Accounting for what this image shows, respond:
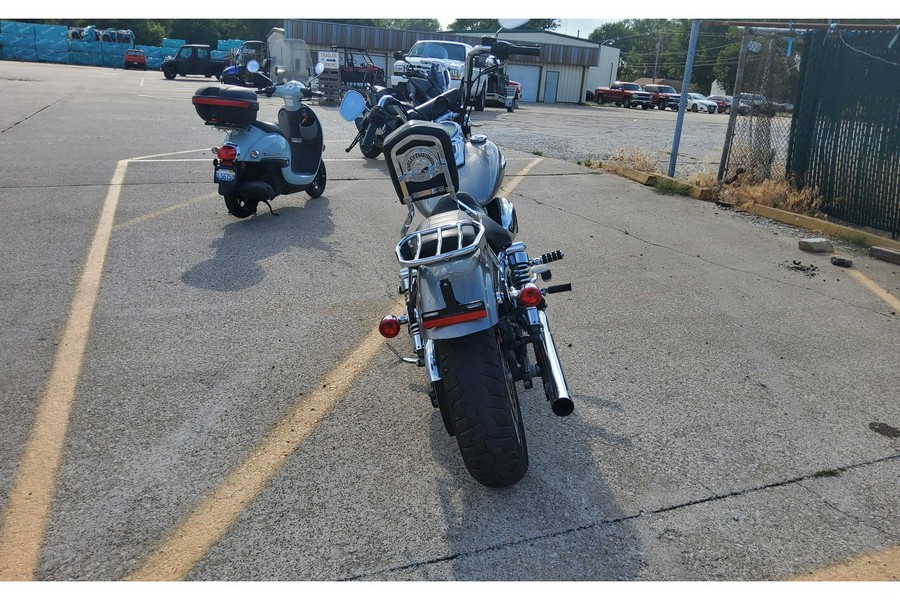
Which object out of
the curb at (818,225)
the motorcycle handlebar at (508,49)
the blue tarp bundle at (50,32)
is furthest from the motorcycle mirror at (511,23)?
the blue tarp bundle at (50,32)

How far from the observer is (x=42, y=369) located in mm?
4113

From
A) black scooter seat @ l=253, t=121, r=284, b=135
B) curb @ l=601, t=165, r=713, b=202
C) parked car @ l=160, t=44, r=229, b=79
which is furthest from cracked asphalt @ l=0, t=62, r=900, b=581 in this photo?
parked car @ l=160, t=44, r=229, b=79

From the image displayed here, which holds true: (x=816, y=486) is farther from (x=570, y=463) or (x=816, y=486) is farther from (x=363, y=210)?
(x=363, y=210)

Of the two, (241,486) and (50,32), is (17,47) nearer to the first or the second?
(50,32)

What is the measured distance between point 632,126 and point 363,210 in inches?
683

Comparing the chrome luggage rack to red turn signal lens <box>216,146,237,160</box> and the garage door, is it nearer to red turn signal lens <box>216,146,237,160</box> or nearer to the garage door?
red turn signal lens <box>216,146,237,160</box>

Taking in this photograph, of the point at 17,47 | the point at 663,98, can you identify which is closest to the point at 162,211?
the point at 663,98

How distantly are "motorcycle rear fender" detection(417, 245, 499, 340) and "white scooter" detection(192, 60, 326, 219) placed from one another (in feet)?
15.4

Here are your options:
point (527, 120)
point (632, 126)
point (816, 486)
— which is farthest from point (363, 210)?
point (632, 126)

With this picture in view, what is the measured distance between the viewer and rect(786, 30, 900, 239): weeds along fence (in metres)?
7.84

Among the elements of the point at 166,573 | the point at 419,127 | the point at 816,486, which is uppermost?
the point at 419,127

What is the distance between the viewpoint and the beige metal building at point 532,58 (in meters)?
35.3

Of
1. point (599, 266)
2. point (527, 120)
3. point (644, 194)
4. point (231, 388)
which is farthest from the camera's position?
point (527, 120)

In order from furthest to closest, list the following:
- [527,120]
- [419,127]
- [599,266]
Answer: [527,120] → [599,266] → [419,127]
